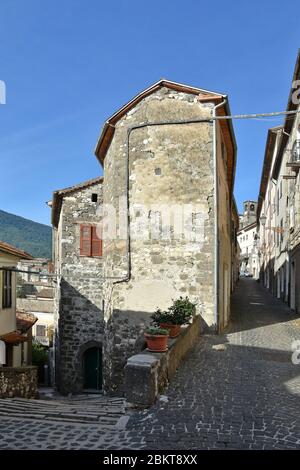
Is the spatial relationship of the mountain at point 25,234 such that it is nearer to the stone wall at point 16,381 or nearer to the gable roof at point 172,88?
the gable roof at point 172,88

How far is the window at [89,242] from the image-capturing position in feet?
57.5

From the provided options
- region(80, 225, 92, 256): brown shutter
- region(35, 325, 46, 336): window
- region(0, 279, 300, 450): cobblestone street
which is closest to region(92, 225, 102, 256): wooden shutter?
region(80, 225, 92, 256): brown shutter

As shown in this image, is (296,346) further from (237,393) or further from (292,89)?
(292,89)

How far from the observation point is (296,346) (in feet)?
37.0

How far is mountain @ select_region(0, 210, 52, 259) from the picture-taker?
126m

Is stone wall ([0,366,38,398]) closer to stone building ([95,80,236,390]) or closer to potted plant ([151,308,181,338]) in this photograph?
stone building ([95,80,236,390])

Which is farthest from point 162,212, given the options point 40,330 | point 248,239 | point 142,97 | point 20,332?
point 248,239

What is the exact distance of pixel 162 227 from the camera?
Answer: 12.5 metres

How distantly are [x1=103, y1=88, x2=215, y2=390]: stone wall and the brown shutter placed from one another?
15.3 ft

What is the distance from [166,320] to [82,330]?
9.06 meters

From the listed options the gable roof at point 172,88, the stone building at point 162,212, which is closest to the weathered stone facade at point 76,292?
the gable roof at point 172,88

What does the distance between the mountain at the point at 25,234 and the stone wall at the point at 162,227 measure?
354 feet
